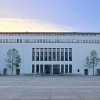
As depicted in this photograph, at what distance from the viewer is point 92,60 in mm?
58906

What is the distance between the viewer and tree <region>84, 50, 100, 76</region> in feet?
193

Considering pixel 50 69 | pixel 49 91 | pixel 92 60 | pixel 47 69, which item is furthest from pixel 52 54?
pixel 49 91

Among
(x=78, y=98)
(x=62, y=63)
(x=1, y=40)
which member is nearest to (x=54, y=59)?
(x=62, y=63)

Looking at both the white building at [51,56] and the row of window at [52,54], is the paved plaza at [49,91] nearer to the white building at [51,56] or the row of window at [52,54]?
the white building at [51,56]

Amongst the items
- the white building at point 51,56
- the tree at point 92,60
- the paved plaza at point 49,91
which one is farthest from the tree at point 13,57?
the paved plaza at point 49,91

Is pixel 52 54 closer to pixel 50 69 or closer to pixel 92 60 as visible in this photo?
pixel 50 69

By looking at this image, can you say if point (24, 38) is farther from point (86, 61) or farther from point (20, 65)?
point (86, 61)

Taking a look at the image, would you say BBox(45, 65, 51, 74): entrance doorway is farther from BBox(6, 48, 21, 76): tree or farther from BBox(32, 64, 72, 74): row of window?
BBox(6, 48, 21, 76): tree

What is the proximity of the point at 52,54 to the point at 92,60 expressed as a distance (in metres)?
15.5

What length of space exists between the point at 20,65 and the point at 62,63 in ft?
54.1

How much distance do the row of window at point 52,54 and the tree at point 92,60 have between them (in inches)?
273

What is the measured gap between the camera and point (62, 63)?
2381 inches

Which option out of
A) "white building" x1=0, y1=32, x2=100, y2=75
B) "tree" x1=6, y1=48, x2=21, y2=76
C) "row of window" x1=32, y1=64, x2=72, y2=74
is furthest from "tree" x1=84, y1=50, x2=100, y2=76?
"tree" x1=6, y1=48, x2=21, y2=76

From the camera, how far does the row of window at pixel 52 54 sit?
60656 millimetres
